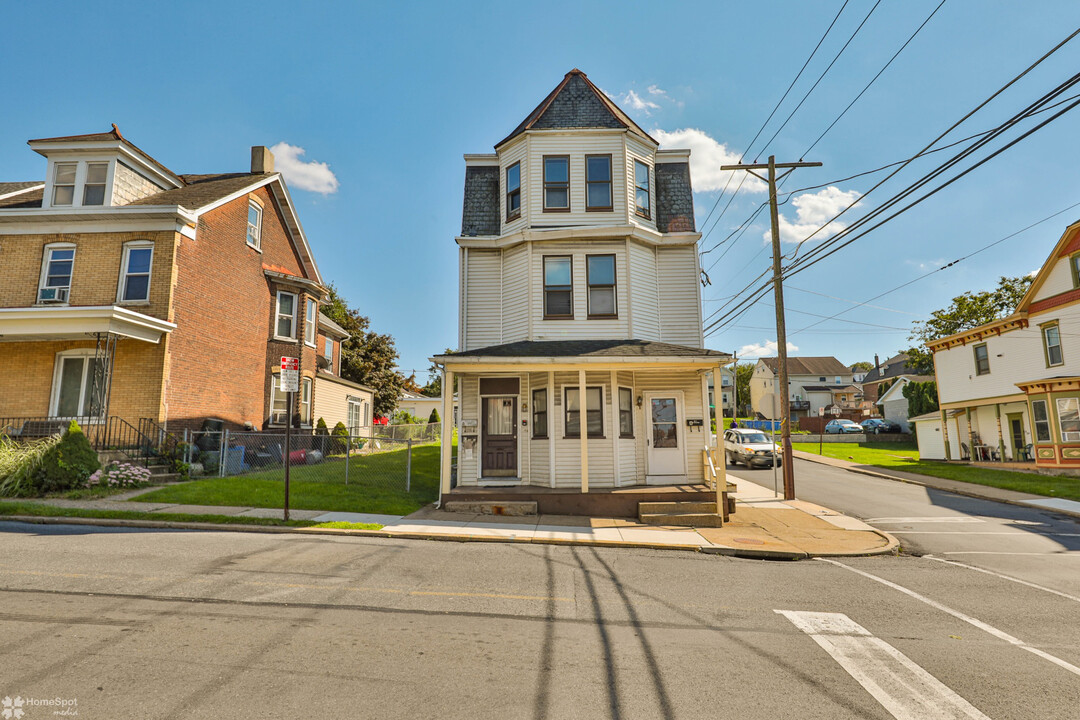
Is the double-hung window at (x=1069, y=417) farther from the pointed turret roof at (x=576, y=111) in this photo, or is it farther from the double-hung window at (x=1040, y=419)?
the pointed turret roof at (x=576, y=111)

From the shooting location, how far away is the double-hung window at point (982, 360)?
2655cm

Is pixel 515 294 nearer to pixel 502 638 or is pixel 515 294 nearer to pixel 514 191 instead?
pixel 514 191

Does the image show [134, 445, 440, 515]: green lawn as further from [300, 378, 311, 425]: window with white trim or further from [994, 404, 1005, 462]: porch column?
[994, 404, 1005, 462]: porch column

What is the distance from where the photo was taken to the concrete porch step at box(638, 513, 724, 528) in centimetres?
1191

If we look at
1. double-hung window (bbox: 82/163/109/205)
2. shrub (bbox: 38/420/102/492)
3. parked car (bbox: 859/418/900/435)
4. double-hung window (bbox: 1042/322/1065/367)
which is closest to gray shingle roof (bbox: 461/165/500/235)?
shrub (bbox: 38/420/102/492)

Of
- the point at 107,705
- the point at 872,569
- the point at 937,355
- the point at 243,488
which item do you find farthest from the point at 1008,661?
the point at 937,355

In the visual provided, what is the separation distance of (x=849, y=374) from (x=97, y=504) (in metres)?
88.6

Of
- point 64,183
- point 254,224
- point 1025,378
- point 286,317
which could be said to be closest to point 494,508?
point 286,317

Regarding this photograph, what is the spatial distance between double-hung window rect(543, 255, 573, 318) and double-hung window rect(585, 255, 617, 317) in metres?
0.55

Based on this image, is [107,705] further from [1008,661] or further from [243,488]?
[243,488]

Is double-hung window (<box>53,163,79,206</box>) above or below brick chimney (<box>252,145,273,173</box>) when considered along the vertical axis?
below

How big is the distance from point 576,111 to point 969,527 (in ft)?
49.2

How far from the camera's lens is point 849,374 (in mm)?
80562

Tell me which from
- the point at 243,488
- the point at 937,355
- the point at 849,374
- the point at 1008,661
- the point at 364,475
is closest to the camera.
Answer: the point at 1008,661
